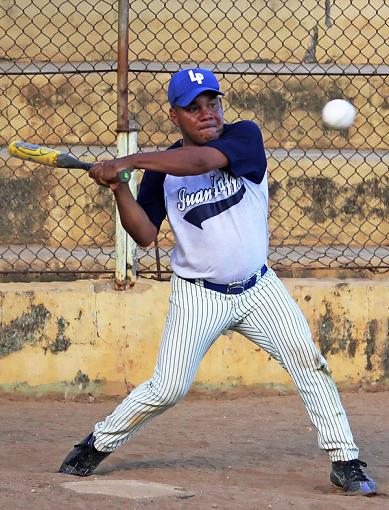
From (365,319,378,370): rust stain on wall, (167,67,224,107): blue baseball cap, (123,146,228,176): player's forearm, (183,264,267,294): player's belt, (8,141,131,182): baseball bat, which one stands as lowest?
(365,319,378,370): rust stain on wall

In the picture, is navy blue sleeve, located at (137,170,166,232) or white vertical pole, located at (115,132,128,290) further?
white vertical pole, located at (115,132,128,290)

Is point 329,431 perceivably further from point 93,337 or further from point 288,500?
point 93,337

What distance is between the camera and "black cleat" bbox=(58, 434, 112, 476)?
495cm

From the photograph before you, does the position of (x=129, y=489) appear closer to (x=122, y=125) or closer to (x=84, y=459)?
(x=84, y=459)

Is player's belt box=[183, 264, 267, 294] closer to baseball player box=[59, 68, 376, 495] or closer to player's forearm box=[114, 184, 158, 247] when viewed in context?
baseball player box=[59, 68, 376, 495]

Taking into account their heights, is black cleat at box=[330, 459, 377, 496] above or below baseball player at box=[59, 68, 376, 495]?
below

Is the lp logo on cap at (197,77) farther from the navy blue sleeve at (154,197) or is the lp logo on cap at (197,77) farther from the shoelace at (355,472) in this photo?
the shoelace at (355,472)

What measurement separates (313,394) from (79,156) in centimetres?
393

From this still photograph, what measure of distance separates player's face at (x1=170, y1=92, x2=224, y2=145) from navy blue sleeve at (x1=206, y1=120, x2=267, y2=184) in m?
0.05

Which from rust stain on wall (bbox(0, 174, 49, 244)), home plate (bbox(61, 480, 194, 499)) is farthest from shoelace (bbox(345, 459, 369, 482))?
rust stain on wall (bbox(0, 174, 49, 244))

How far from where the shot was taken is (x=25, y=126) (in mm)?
8711

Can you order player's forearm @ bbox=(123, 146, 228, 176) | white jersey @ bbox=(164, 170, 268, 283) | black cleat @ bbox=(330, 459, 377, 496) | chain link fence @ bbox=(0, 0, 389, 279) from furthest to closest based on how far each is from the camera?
chain link fence @ bbox=(0, 0, 389, 279) → black cleat @ bbox=(330, 459, 377, 496) → white jersey @ bbox=(164, 170, 268, 283) → player's forearm @ bbox=(123, 146, 228, 176)

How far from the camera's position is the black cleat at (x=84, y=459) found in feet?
16.2

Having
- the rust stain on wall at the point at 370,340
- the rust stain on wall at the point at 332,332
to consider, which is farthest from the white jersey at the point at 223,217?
the rust stain on wall at the point at 370,340
